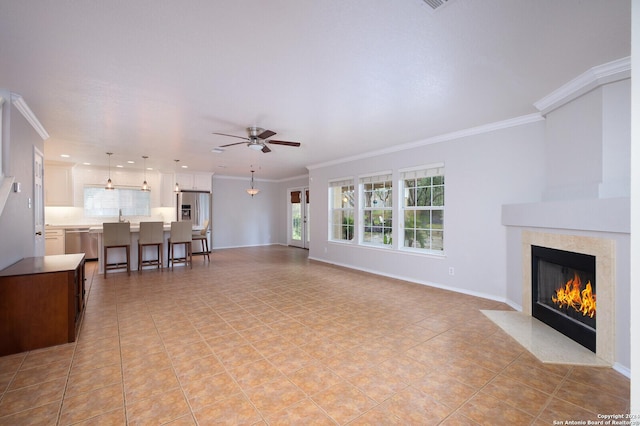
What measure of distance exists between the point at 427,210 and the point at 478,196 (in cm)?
95

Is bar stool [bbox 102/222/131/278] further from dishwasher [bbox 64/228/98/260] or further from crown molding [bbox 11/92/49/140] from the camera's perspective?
dishwasher [bbox 64/228/98/260]

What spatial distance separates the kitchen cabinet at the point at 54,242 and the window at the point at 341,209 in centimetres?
665

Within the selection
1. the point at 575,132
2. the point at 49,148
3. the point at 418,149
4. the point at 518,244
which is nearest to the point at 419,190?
the point at 418,149

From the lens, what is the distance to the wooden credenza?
8.77ft

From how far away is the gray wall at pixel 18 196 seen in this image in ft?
10.2

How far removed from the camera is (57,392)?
6.86 ft

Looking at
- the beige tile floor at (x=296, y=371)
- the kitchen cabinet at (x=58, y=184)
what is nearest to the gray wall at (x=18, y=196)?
the beige tile floor at (x=296, y=371)

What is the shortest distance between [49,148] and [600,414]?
8.45m

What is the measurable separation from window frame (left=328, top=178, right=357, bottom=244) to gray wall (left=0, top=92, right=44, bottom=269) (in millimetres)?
5372

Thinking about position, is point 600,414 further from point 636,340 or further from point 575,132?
point 575,132

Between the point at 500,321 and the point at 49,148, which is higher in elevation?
the point at 49,148

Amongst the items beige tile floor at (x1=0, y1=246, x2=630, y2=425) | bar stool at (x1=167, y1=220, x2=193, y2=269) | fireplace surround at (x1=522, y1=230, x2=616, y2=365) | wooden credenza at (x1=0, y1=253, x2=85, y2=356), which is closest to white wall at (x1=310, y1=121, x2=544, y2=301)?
beige tile floor at (x1=0, y1=246, x2=630, y2=425)

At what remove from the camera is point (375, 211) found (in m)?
6.25

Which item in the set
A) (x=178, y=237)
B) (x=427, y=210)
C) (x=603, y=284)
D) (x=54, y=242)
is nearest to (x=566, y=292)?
(x=603, y=284)
